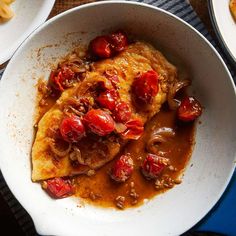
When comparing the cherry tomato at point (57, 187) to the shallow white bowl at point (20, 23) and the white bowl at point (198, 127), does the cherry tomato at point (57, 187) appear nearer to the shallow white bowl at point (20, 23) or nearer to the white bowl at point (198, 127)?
the white bowl at point (198, 127)

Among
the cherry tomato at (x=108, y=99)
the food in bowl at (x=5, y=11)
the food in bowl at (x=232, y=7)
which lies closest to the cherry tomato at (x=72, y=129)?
the cherry tomato at (x=108, y=99)

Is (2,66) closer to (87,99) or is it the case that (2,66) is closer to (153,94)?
(87,99)

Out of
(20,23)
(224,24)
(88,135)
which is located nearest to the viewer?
(88,135)

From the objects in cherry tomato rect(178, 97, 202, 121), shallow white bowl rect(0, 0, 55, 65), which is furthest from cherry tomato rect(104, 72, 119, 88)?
shallow white bowl rect(0, 0, 55, 65)

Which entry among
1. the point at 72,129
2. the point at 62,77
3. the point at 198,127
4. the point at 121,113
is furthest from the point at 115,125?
→ the point at 198,127

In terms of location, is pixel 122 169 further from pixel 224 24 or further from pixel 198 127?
pixel 224 24
